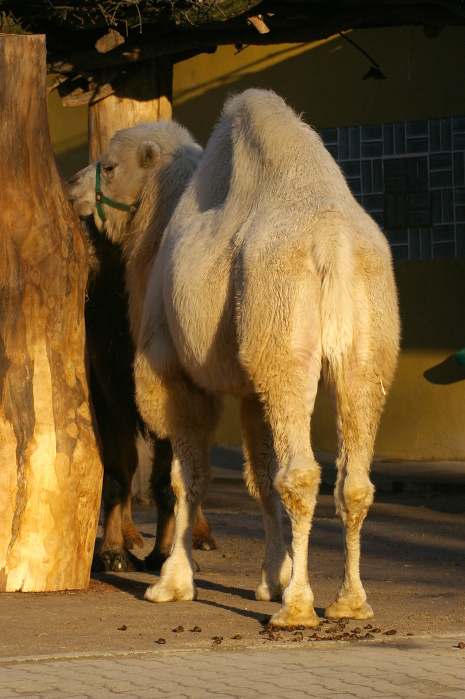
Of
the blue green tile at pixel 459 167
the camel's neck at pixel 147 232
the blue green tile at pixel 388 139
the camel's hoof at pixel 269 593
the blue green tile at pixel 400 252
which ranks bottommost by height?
the camel's hoof at pixel 269 593

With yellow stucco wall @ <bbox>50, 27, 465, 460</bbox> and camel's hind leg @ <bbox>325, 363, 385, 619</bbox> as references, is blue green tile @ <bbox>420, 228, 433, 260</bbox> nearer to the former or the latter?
yellow stucco wall @ <bbox>50, 27, 465, 460</bbox>

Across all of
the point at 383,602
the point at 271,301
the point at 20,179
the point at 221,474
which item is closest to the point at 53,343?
the point at 20,179

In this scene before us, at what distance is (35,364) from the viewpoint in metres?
6.66

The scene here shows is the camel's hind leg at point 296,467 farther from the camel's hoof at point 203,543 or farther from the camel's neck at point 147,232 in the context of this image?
the camel's hoof at point 203,543

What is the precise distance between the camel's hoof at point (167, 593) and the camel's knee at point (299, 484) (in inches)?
49.6

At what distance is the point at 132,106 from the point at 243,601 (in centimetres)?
509

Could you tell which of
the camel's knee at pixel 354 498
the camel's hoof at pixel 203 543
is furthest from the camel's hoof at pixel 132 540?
the camel's knee at pixel 354 498

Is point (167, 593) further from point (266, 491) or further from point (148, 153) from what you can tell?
point (148, 153)

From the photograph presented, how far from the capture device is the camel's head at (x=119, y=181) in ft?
25.5

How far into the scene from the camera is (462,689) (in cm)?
427

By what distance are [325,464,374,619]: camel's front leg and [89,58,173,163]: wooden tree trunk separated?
5.35 metres

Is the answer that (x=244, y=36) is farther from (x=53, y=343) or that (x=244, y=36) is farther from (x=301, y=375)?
(x=301, y=375)

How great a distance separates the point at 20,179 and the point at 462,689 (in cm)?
372

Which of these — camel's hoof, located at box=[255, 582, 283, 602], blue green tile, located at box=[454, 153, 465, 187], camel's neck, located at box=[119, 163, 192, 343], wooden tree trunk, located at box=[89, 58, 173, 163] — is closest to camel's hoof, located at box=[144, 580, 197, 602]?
camel's hoof, located at box=[255, 582, 283, 602]
